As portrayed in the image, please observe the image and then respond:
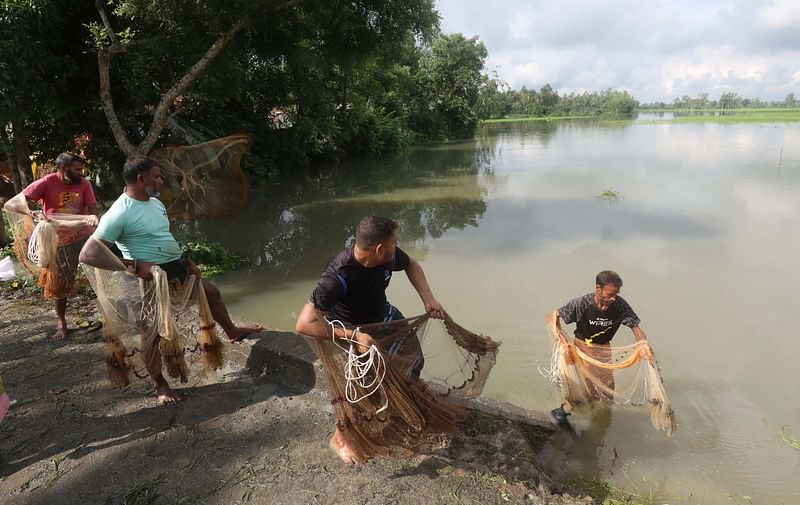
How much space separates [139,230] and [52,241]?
1.56m

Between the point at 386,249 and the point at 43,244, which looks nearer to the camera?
the point at 386,249

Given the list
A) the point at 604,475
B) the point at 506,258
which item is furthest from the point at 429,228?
the point at 604,475

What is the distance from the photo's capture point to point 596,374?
135 inches

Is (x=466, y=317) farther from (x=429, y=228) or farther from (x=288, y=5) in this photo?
(x=288, y=5)

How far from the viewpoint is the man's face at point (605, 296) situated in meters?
3.21

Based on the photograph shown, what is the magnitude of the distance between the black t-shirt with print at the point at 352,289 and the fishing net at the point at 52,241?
237 cm

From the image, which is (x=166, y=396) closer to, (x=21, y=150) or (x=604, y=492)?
(x=604, y=492)

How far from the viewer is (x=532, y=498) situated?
2264 millimetres

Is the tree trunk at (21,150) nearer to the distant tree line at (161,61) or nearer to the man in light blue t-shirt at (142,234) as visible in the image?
the distant tree line at (161,61)

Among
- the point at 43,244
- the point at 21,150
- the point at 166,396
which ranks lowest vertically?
the point at 166,396

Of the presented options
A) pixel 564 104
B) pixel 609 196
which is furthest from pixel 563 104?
pixel 609 196

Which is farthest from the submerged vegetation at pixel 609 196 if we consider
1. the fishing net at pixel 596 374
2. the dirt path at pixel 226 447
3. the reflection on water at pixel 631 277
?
the dirt path at pixel 226 447

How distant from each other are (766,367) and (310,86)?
13.8m

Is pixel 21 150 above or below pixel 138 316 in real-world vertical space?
above
